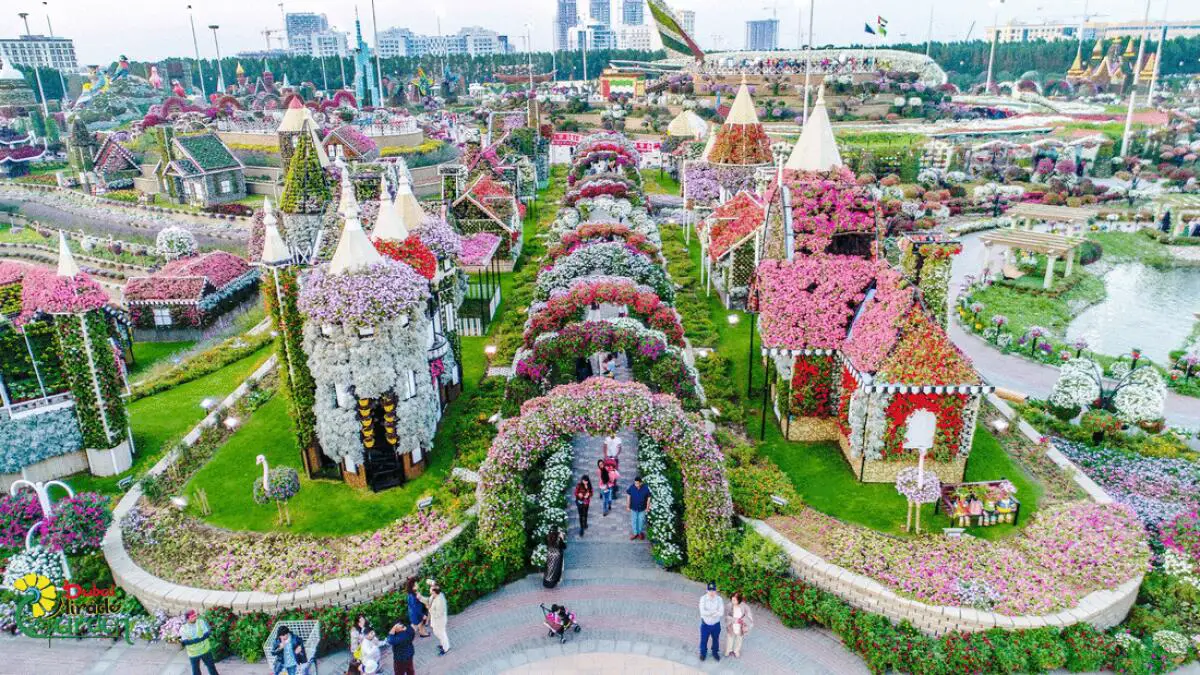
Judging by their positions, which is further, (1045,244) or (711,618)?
(1045,244)

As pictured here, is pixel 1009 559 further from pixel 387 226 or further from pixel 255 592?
pixel 387 226

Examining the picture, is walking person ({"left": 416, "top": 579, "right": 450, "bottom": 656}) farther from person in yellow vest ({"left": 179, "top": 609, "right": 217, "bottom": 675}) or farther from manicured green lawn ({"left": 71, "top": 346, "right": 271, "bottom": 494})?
manicured green lawn ({"left": 71, "top": 346, "right": 271, "bottom": 494})

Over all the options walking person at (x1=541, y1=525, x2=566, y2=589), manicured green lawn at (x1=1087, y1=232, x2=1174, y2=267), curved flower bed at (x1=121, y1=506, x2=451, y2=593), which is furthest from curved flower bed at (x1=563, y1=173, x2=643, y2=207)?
walking person at (x1=541, y1=525, x2=566, y2=589)

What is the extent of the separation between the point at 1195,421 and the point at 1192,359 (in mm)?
3572

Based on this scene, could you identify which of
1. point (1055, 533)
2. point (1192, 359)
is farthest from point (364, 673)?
point (1192, 359)

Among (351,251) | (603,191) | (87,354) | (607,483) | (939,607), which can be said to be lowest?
(939,607)

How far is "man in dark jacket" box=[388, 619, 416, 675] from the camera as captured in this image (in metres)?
12.3

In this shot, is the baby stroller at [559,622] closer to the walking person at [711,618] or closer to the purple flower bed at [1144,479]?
the walking person at [711,618]

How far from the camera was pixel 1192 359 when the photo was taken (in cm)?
2423

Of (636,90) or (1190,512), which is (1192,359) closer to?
(1190,512)

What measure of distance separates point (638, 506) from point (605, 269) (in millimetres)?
10090

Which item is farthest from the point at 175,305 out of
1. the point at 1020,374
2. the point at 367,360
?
the point at 1020,374

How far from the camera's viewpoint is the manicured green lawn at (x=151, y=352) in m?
26.6

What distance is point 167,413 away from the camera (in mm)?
22141
